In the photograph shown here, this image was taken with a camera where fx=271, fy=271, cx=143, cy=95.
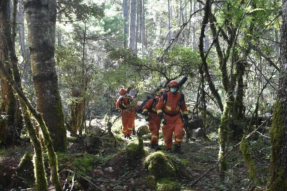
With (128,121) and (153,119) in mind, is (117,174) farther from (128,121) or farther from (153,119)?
(128,121)

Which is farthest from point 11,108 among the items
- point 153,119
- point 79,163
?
point 153,119

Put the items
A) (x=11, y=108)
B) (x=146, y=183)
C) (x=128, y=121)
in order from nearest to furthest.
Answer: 1. (x=146, y=183)
2. (x=11, y=108)
3. (x=128, y=121)

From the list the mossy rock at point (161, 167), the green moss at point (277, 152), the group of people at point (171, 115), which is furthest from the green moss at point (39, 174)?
the group of people at point (171, 115)

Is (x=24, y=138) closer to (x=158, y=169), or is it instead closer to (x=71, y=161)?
(x=71, y=161)

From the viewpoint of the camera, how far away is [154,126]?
852 centimetres

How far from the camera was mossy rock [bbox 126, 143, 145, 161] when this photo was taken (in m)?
5.56

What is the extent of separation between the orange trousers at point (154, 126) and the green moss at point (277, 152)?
5.57m

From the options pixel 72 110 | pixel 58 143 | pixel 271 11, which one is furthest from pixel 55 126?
pixel 271 11

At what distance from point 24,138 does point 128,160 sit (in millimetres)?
3091

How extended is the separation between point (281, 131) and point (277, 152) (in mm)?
243

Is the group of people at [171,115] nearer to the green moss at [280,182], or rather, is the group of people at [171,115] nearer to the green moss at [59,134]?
the green moss at [59,134]

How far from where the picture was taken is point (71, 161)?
4727mm

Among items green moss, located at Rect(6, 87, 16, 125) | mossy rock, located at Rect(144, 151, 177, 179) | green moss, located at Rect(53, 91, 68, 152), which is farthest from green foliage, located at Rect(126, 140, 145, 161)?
green moss, located at Rect(6, 87, 16, 125)

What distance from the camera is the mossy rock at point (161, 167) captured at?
15.7 ft
